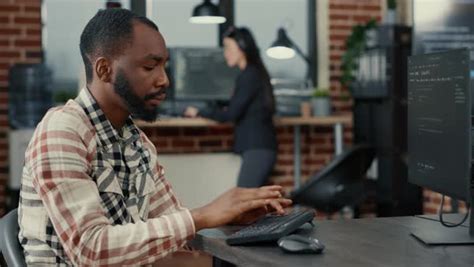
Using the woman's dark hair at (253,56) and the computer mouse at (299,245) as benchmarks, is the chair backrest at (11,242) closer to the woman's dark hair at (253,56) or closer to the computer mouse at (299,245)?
the computer mouse at (299,245)

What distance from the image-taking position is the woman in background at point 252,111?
15.2 ft

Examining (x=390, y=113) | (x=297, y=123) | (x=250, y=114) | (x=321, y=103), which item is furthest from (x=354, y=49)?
(x=250, y=114)

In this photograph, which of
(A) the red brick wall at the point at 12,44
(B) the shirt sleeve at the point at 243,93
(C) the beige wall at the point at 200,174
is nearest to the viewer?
(B) the shirt sleeve at the point at 243,93

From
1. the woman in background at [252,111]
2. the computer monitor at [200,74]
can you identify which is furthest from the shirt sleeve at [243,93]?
the computer monitor at [200,74]

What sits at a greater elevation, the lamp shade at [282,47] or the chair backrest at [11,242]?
the lamp shade at [282,47]

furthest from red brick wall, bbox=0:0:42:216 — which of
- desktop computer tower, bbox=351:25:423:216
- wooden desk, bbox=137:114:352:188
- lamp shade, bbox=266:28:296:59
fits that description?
desktop computer tower, bbox=351:25:423:216

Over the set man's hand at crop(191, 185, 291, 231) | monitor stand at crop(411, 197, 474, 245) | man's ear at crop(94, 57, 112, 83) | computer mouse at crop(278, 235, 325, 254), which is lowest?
monitor stand at crop(411, 197, 474, 245)

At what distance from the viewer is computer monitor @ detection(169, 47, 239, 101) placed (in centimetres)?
528

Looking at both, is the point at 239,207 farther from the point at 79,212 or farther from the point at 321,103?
the point at 321,103

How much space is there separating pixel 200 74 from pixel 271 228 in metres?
3.67

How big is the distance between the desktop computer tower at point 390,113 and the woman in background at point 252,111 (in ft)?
2.87

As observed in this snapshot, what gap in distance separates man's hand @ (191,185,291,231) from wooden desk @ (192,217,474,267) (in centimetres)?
7

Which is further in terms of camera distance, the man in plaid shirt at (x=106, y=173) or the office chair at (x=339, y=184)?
the office chair at (x=339, y=184)

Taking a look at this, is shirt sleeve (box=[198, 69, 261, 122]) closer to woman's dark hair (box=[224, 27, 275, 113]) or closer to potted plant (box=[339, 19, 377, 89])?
woman's dark hair (box=[224, 27, 275, 113])
